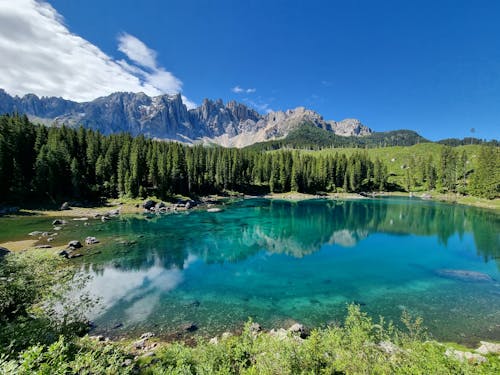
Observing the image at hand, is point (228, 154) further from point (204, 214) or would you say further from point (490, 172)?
point (490, 172)

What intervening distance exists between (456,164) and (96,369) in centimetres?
18169

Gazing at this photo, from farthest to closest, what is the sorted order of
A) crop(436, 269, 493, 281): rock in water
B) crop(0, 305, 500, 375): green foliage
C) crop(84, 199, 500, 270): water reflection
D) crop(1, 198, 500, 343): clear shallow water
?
crop(84, 199, 500, 270): water reflection < crop(436, 269, 493, 281): rock in water < crop(1, 198, 500, 343): clear shallow water < crop(0, 305, 500, 375): green foliage

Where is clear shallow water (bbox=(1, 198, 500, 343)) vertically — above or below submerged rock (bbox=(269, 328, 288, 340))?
below

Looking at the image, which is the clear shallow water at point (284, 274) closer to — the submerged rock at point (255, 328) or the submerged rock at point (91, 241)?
the submerged rock at point (255, 328)

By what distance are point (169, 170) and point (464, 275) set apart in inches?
3548

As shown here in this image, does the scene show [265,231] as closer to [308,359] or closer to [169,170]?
[308,359]

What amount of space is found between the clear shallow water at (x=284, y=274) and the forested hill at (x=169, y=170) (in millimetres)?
29504

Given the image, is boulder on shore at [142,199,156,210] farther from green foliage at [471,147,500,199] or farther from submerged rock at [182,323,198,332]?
green foliage at [471,147,500,199]

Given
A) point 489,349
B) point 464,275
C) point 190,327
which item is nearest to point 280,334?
point 190,327

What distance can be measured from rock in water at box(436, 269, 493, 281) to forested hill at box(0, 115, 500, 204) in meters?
84.7

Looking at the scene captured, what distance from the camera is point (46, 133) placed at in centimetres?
8644

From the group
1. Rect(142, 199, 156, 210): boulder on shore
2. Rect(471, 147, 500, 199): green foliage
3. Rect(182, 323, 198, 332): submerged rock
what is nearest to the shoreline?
Rect(142, 199, 156, 210): boulder on shore

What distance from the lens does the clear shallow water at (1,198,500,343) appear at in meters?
23.4

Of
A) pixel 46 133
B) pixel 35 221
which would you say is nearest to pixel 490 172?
pixel 35 221
